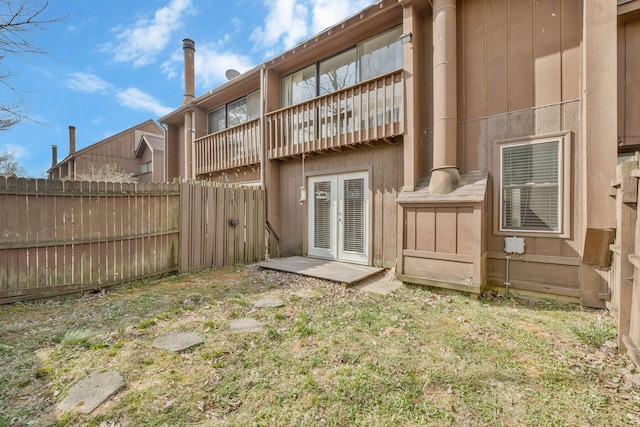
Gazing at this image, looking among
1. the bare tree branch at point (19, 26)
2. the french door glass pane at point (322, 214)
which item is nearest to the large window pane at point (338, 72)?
the french door glass pane at point (322, 214)

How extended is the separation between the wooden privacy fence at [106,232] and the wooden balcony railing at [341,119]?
6.51ft

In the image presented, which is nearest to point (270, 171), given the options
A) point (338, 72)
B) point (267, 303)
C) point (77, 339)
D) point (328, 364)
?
point (338, 72)

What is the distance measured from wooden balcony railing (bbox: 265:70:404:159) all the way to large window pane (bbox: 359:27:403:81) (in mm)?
567

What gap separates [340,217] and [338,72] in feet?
12.2

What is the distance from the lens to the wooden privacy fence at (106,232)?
4.20 m

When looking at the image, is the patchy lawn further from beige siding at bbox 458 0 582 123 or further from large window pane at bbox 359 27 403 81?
large window pane at bbox 359 27 403 81

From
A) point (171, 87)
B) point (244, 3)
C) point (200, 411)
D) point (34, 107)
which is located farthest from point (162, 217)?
Answer: point (171, 87)

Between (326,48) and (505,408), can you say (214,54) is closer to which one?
(326,48)

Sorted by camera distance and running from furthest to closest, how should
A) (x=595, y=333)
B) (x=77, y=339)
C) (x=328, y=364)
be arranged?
(x=595, y=333), (x=77, y=339), (x=328, y=364)

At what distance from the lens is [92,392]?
2.16 m

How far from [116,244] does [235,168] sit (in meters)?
4.60

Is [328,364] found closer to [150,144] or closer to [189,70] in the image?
[189,70]

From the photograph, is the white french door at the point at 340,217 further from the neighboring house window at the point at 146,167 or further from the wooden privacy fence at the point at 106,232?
the neighboring house window at the point at 146,167

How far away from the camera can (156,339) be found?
305cm
